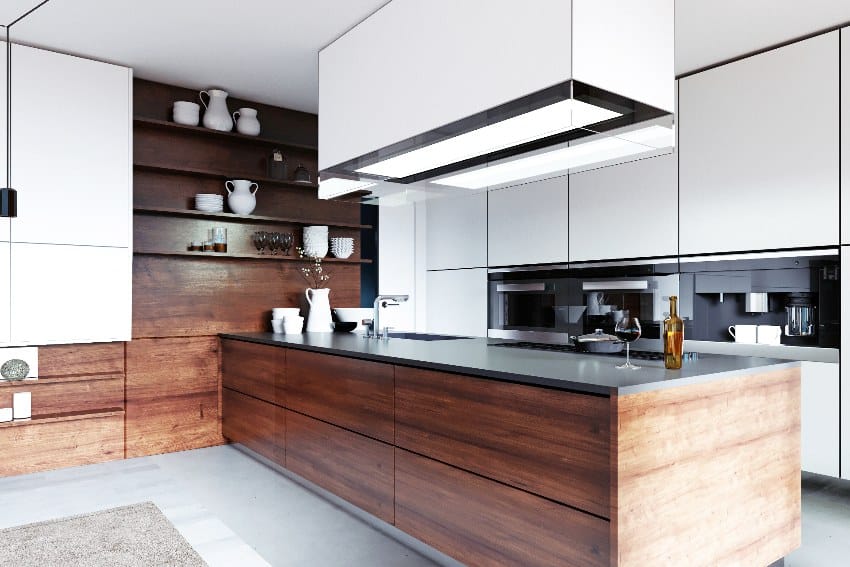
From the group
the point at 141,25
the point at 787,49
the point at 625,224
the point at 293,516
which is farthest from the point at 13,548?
the point at 787,49

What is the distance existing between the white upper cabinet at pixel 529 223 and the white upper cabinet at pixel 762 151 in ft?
3.12

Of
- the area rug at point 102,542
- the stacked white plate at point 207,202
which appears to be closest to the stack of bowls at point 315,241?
the stacked white plate at point 207,202

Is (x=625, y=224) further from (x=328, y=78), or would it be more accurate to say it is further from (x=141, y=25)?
(x=141, y=25)

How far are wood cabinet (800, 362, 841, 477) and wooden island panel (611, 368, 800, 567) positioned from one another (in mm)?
1069

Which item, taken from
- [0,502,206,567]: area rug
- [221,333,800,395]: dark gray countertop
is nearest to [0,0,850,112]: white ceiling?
[221,333,800,395]: dark gray countertop

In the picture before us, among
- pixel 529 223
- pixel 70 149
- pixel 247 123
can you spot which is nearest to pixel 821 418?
pixel 529 223

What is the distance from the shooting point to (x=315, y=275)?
4.96 meters

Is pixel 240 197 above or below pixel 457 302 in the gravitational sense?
above

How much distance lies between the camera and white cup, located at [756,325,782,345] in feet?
11.7

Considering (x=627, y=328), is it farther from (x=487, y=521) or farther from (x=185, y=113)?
(x=185, y=113)

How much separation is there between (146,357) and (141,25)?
207 centimetres

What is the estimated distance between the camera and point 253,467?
3.92 metres

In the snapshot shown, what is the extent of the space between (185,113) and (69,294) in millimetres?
1412

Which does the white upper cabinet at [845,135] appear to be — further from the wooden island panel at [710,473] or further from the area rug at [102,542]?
the area rug at [102,542]
